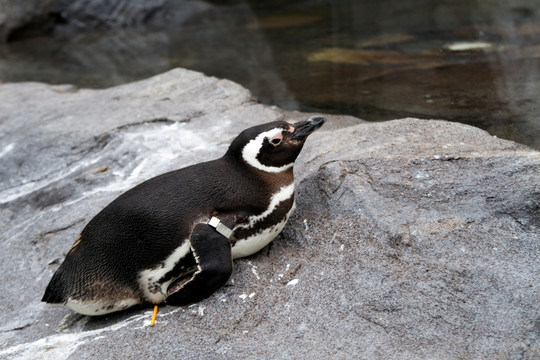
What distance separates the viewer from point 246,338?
2.33m

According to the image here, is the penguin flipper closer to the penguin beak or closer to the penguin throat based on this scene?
the penguin throat

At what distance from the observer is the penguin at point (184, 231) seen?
8.29ft

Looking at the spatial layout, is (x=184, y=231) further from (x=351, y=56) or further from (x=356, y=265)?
(x=351, y=56)

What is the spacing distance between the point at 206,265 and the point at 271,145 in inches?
24.3

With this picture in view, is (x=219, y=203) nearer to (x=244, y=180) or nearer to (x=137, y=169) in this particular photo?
(x=244, y=180)

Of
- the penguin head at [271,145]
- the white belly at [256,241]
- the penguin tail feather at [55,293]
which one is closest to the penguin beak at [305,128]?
the penguin head at [271,145]

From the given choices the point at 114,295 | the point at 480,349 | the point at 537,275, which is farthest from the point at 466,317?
the point at 114,295

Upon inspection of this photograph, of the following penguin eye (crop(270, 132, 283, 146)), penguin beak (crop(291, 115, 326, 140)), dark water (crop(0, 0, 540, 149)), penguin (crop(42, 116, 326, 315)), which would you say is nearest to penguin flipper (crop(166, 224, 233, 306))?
penguin (crop(42, 116, 326, 315))

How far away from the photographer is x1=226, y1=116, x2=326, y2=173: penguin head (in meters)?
2.70

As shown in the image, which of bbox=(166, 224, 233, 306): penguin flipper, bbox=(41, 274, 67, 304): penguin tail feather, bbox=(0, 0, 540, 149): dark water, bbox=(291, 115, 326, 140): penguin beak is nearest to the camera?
bbox=(166, 224, 233, 306): penguin flipper

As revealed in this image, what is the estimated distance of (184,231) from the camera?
8.29ft

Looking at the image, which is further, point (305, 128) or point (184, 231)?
point (305, 128)

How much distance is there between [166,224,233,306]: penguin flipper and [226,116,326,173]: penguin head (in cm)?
40

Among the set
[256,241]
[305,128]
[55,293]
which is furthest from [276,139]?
[55,293]
